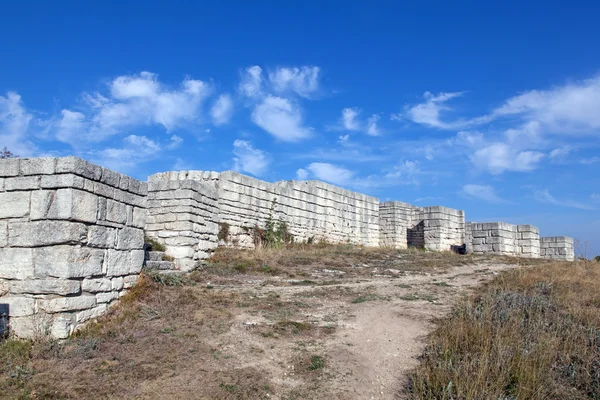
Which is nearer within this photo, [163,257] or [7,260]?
[7,260]

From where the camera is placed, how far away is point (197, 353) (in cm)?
601

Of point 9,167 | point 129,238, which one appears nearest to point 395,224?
point 129,238

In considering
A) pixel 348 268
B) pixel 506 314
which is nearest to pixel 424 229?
pixel 348 268

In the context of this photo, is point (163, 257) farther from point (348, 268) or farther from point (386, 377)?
point (386, 377)

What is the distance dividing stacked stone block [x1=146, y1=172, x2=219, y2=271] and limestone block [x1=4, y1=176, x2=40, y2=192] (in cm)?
512

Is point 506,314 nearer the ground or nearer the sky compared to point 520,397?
nearer the sky

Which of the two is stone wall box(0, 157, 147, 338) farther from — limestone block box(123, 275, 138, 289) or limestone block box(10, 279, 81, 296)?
limestone block box(123, 275, 138, 289)

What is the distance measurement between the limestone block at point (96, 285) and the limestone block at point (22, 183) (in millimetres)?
1582

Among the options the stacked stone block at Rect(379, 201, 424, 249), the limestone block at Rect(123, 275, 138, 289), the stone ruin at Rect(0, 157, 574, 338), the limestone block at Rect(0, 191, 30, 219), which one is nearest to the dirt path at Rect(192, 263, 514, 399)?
the limestone block at Rect(123, 275, 138, 289)

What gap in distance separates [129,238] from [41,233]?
1.62 meters

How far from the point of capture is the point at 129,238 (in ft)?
26.0

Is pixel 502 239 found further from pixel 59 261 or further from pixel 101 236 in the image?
pixel 59 261

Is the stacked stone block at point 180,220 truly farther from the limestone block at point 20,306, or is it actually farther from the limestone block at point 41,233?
the limestone block at point 20,306

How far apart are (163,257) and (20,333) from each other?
17.3ft
